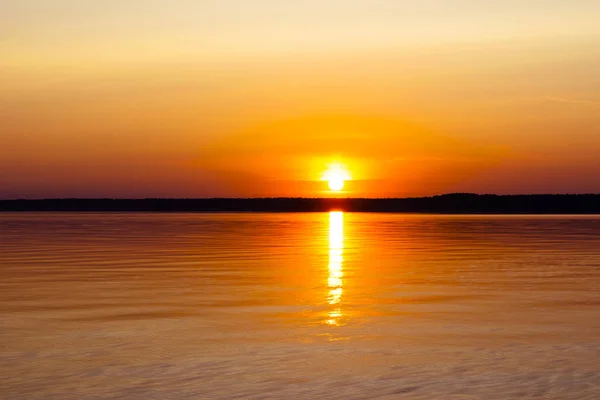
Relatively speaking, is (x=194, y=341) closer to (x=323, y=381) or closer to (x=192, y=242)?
(x=323, y=381)

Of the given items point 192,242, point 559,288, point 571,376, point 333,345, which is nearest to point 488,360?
point 571,376

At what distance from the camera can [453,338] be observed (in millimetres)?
13039

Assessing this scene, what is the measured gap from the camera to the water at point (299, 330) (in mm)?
10008

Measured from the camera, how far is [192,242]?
4053 cm

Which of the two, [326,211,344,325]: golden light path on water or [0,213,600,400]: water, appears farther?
[326,211,344,325]: golden light path on water

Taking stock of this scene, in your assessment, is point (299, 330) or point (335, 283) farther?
point (335, 283)

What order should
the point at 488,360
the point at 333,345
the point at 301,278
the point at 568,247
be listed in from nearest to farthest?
the point at 488,360, the point at 333,345, the point at 301,278, the point at 568,247

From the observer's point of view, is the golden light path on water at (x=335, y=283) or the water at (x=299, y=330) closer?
the water at (x=299, y=330)

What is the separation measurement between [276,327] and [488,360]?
157 inches

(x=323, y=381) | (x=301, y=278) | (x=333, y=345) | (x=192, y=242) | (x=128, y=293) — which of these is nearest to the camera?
(x=323, y=381)

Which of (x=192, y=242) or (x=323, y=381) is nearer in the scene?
(x=323, y=381)

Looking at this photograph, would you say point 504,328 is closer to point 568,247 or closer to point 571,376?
point 571,376

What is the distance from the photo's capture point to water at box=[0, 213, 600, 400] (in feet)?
32.8

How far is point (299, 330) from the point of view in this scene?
1375 cm
